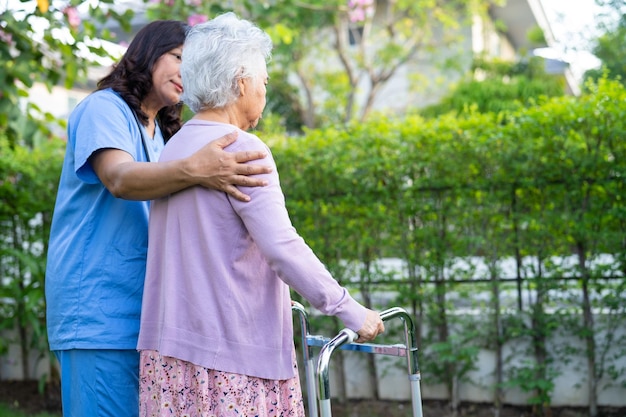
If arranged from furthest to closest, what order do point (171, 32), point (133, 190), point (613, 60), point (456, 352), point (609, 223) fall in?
1. point (613, 60)
2. point (456, 352)
3. point (609, 223)
4. point (171, 32)
5. point (133, 190)

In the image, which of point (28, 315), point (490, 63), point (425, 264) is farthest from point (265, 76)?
point (490, 63)

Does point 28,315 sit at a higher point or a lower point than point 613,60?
lower

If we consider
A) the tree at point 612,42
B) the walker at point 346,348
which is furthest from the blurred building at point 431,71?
the walker at point 346,348

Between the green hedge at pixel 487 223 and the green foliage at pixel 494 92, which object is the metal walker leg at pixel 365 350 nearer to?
the green hedge at pixel 487 223

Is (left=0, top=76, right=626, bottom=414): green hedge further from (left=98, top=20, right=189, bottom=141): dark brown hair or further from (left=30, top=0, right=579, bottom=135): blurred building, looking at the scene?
(left=30, top=0, right=579, bottom=135): blurred building

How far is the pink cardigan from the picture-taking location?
1.96m

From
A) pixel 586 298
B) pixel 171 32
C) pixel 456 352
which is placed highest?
pixel 171 32

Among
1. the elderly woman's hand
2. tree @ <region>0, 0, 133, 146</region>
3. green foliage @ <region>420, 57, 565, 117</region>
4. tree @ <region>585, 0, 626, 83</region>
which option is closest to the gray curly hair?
the elderly woman's hand

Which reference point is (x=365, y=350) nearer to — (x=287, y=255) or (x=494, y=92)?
(x=287, y=255)

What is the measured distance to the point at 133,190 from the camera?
2131mm

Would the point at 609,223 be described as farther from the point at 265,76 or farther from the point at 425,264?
the point at 265,76

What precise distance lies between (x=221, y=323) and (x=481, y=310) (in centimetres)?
328

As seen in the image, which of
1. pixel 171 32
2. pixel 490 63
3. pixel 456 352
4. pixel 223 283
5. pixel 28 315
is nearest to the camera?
pixel 223 283

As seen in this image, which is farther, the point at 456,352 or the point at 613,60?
the point at 613,60
